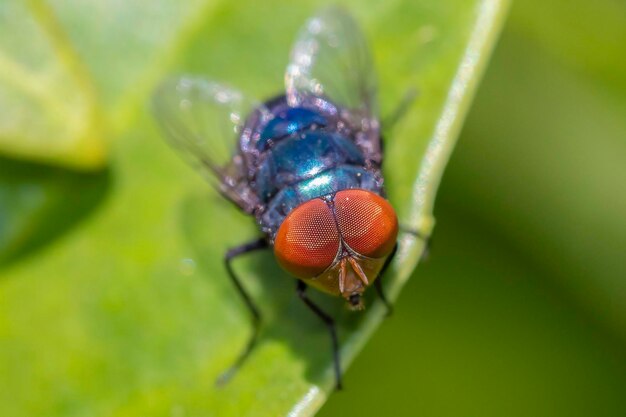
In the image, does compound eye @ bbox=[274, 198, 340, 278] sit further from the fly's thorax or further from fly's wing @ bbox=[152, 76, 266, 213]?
fly's wing @ bbox=[152, 76, 266, 213]

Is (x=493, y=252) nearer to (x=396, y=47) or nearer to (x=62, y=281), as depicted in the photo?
(x=396, y=47)

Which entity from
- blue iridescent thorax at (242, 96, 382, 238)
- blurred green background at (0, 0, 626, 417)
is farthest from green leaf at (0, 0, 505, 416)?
blue iridescent thorax at (242, 96, 382, 238)

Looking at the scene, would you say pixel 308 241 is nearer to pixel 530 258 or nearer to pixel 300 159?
pixel 300 159

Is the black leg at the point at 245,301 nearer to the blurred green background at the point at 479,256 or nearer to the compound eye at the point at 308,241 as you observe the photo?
the blurred green background at the point at 479,256

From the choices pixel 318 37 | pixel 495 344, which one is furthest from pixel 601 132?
pixel 318 37

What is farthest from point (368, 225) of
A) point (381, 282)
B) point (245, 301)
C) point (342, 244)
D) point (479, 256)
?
point (479, 256)
